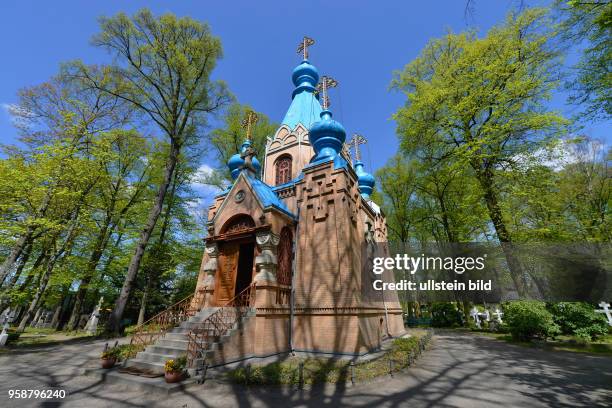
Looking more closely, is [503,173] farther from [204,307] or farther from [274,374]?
[204,307]

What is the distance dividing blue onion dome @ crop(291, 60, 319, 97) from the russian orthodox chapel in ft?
18.9

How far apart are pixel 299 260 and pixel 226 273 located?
10.7 feet

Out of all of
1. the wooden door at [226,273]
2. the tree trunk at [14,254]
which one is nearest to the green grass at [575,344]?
the wooden door at [226,273]

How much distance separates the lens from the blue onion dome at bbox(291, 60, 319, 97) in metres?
18.9

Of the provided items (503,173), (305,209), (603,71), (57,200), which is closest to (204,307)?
(305,209)

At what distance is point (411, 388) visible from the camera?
276 inches

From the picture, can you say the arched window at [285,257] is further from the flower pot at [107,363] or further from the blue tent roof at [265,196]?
the flower pot at [107,363]

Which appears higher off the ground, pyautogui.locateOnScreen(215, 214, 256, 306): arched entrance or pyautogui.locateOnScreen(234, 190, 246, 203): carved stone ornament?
pyautogui.locateOnScreen(234, 190, 246, 203): carved stone ornament

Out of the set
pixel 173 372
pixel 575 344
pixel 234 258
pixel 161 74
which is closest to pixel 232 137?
pixel 161 74

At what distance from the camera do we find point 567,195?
1866 cm

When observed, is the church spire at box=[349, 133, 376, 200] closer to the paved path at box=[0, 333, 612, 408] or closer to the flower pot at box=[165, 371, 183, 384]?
the paved path at box=[0, 333, 612, 408]

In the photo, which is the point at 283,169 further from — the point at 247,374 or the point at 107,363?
the point at 107,363

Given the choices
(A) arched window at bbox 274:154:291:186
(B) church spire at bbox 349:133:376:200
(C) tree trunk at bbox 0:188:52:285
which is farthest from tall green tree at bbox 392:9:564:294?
(C) tree trunk at bbox 0:188:52:285

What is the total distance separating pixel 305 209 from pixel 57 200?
16.5m
